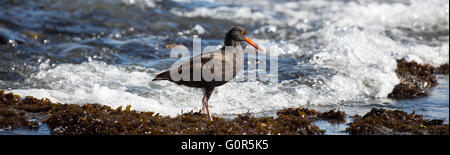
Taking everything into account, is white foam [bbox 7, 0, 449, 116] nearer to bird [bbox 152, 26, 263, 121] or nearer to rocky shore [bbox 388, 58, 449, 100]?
rocky shore [bbox 388, 58, 449, 100]

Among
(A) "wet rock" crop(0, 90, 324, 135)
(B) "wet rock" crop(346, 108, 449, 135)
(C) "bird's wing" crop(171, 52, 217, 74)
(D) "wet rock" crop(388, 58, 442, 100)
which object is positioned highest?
(C) "bird's wing" crop(171, 52, 217, 74)

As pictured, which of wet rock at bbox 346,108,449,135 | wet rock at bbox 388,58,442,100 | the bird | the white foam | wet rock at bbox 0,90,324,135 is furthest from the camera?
wet rock at bbox 388,58,442,100

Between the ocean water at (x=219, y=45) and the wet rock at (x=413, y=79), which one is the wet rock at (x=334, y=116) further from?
the wet rock at (x=413, y=79)

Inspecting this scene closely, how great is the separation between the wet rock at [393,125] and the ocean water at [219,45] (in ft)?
1.02

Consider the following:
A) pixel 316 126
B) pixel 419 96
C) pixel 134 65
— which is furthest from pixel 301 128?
pixel 134 65

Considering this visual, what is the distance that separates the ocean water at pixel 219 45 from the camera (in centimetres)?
733

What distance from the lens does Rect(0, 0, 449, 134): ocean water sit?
7.33 meters

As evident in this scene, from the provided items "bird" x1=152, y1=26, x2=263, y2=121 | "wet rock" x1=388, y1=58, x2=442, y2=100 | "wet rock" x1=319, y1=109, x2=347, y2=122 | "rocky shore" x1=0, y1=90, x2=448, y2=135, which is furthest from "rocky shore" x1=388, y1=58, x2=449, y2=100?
"bird" x1=152, y1=26, x2=263, y2=121

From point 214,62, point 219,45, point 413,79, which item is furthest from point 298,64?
point 214,62

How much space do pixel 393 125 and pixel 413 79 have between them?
13.9 feet

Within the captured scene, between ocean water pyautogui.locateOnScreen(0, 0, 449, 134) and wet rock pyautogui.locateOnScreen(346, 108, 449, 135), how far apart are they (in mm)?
309

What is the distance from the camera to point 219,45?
11633mm

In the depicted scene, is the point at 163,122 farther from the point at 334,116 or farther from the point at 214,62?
the point at 334,116
